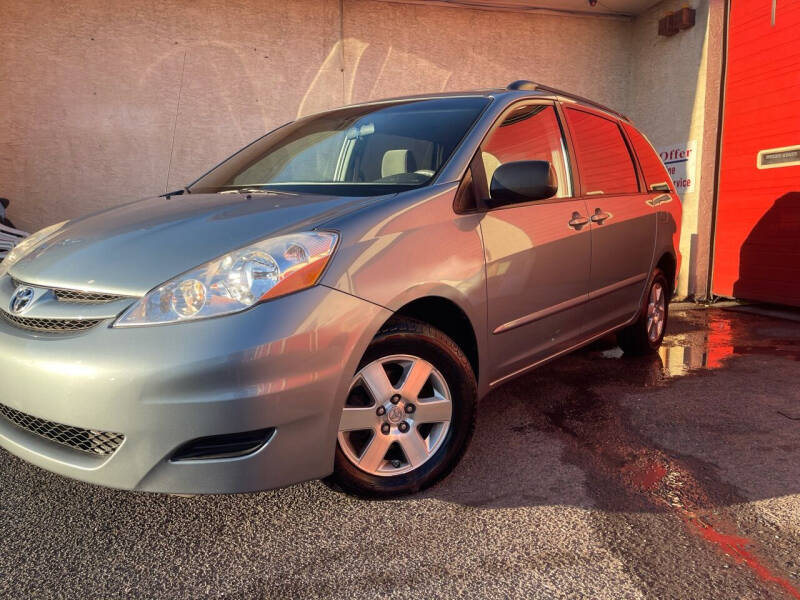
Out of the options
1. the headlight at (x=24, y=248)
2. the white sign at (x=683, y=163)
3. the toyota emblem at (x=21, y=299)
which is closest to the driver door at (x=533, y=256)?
the toyota emblem at (x=21, y=299)

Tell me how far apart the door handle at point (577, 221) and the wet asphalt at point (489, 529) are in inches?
39.2

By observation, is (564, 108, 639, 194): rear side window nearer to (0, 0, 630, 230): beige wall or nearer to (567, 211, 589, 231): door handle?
(567, 211, 589, 231): door handle

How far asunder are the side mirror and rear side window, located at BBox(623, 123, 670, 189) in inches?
70.4

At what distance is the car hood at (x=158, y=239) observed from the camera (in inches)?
76.2

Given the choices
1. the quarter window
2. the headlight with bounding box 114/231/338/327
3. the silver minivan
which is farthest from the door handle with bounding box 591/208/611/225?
the headlight with bounding box 114/231/338/327

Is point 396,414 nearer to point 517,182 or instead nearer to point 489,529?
point 489,529

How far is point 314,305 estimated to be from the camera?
6.14ft

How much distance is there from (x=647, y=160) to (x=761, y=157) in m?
2.91

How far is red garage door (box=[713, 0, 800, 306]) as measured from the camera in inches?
233

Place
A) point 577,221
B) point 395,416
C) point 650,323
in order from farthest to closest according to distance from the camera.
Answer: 1. point 650,323
2. point 577,221
3. point 395,416

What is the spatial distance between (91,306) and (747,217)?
258 inches

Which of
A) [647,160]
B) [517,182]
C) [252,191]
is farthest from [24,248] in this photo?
[647,160]

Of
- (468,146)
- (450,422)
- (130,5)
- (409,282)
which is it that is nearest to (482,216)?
(468,146)

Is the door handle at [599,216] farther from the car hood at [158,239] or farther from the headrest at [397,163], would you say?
the car hood at [158,239]
